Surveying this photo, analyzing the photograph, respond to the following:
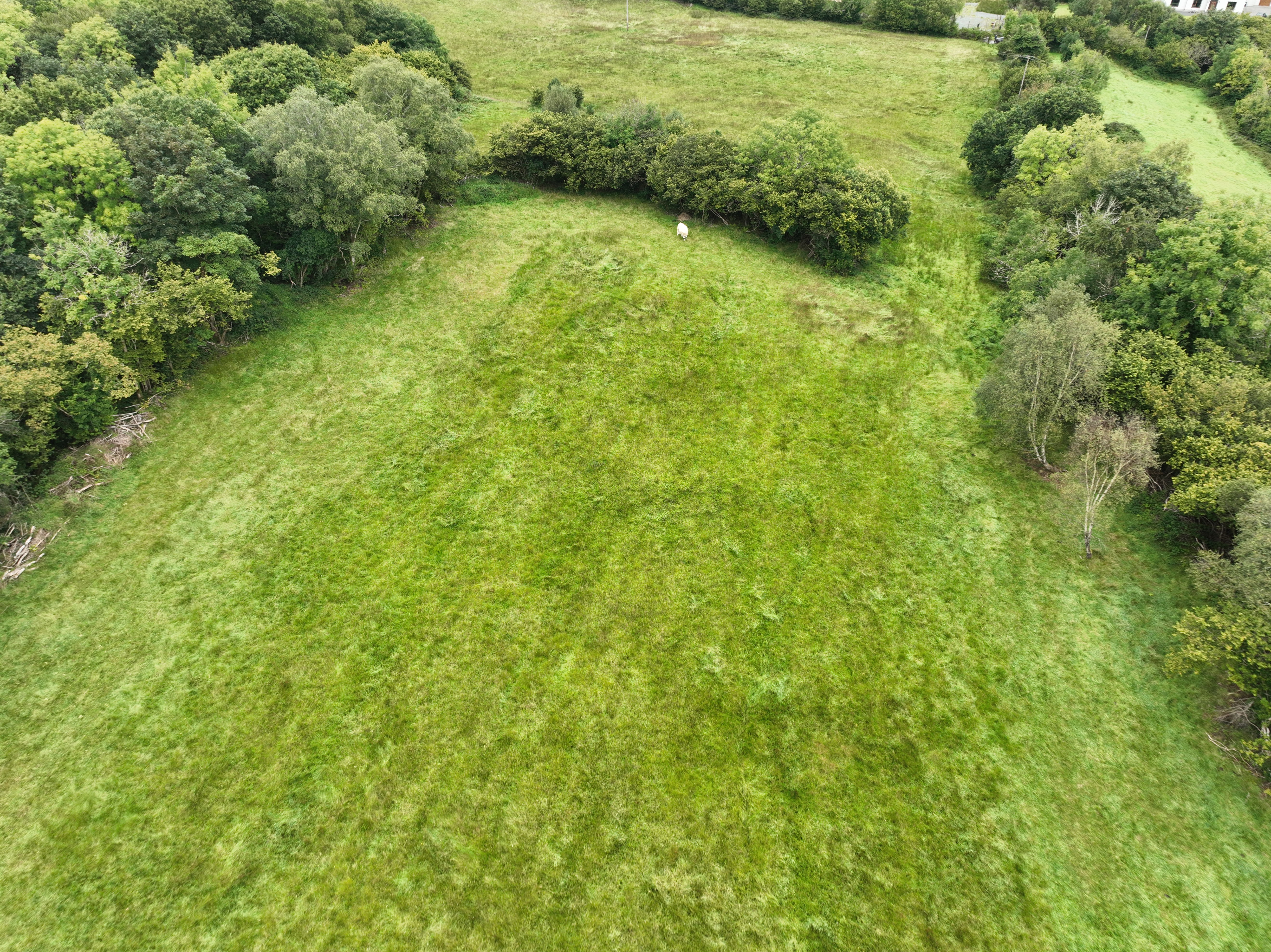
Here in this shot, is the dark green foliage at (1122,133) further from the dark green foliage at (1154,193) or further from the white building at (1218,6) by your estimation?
the white building at (1218,6)

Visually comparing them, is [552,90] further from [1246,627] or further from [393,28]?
[1246,627]

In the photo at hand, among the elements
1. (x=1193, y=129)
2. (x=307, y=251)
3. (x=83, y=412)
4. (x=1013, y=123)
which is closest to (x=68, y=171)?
(x=307, y=251)

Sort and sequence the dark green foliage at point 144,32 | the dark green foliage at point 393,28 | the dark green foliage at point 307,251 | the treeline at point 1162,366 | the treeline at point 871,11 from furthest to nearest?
the treeline at point 871,11 < the dark green foliage at point 393,28 < the dark green foliage at point 144,32 < the dark green foliage at point 307,251 < the treeline at point 1162,366

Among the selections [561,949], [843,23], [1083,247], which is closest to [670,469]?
[561,949]

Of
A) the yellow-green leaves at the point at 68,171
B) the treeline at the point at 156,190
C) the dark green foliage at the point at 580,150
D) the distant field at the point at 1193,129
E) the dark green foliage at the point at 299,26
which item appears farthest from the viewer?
the dark green foliage at the point at 299,26

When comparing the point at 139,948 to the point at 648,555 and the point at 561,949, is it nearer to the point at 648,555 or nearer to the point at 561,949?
the point at 561,949

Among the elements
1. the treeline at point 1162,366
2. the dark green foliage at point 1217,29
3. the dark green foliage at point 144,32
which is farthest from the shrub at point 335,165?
the dark green foliage at point 1217,29
